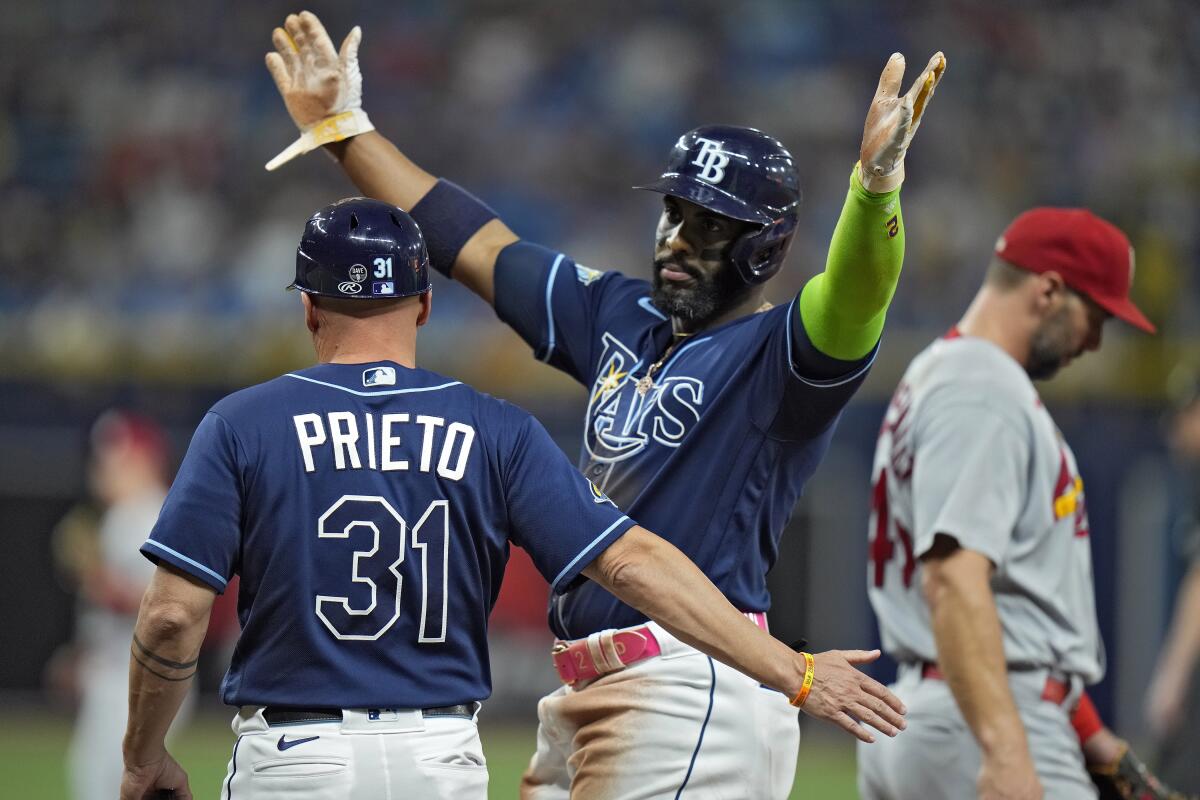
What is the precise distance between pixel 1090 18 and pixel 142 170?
10.7 metres

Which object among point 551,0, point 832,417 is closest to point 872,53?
point 551,0

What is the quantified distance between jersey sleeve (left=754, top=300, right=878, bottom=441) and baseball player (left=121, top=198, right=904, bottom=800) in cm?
71

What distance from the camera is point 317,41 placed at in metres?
5.27

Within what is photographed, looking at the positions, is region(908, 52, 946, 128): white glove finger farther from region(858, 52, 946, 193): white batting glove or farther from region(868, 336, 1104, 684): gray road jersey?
region(868, 336, 1104, 684): gray road jersey

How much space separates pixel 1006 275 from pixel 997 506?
0.88 metres

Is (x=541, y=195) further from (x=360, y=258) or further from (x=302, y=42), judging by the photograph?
(x=360, y=258)

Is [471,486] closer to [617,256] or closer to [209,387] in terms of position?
[209,387]

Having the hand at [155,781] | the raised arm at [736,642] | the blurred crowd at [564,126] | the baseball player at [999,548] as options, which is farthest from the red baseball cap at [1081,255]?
the blurred crowd at [564,126]

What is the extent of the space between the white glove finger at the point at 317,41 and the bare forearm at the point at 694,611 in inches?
91.9

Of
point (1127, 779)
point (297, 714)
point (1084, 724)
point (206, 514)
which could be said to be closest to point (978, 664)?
point (1084, 724)

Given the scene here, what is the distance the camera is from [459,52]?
17906 mm

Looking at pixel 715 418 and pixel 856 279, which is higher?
pixel 856 279

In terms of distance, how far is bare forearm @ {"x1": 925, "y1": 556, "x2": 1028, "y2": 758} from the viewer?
15.0ft

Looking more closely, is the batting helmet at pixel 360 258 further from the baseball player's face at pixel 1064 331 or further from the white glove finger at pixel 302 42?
the baseball player's face at pixel 1064 331
